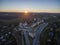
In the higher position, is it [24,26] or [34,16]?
[34,16]

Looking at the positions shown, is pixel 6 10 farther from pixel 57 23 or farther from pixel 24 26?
pixel 57 23

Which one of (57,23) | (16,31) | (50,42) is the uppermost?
(57,23)

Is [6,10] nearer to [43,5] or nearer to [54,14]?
[43,5]

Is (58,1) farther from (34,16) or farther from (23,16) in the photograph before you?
(23,16)

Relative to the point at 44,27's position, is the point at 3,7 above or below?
above

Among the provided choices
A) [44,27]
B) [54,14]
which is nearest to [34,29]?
[44,27]

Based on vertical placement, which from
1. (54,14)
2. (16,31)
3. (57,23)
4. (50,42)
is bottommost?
(50,42)

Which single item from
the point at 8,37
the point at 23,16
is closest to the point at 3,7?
the point at 23,16
